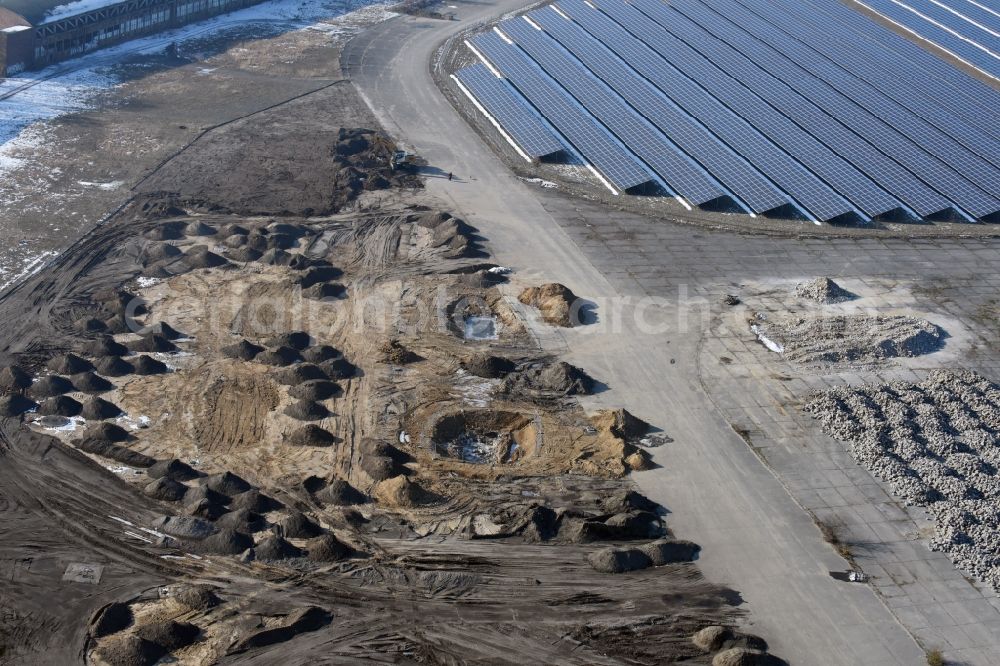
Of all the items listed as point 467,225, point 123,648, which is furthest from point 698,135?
point 123,648

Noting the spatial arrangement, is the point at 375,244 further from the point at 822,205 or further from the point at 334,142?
the point at 822,205

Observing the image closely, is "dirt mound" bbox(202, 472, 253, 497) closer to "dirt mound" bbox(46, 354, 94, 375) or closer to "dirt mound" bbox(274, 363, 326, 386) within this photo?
"dirt mound" bbox(274, 363, 326, 386)

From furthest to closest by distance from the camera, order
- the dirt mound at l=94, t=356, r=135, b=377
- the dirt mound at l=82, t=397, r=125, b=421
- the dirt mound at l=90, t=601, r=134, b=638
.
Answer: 1. the dirt mound at l=94, t=356, r=135, b=377
2. the dirt mound at l=82, t=397, r=125, b=421
3. the dirt mound at l=90, t=601, r=134, b=638

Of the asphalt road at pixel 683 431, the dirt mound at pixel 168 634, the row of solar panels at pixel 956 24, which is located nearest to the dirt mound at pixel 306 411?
the asphalt road at pixel 683 431

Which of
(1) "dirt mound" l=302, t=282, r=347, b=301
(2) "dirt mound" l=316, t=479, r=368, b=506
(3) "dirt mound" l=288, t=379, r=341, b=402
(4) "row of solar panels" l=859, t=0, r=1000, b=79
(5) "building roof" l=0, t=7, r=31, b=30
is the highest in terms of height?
(4) "row of solar panels" l=859, t=0, r=1000, b=79

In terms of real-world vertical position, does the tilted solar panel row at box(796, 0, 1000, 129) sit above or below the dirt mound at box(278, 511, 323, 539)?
above

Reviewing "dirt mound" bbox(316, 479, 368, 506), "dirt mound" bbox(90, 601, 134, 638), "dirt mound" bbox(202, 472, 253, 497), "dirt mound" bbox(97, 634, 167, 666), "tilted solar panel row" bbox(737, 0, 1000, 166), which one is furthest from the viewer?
"tilted solar panel row" bbox(737, 0, 1000, 166)

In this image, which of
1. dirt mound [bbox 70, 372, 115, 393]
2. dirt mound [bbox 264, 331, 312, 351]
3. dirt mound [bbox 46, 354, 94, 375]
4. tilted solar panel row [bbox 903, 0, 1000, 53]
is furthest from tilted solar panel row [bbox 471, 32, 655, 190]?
dirt mound [bbox 46, 354, 94, 375]
